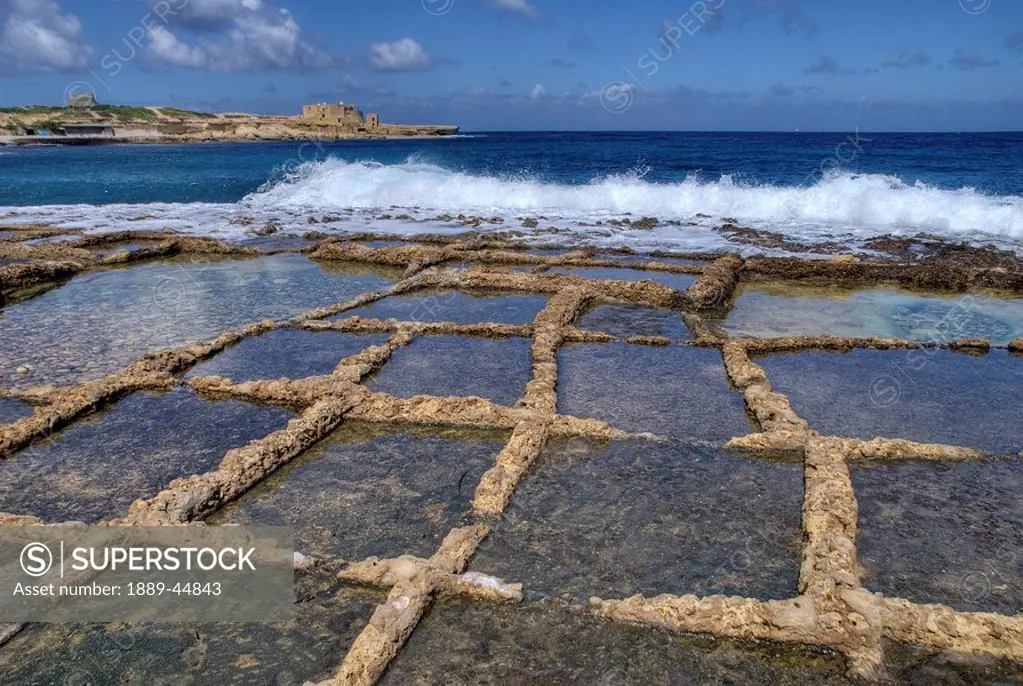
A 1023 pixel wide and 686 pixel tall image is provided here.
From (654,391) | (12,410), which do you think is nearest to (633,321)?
(654,391)

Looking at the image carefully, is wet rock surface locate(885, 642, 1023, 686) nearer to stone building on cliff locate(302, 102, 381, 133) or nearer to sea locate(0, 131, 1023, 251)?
sea locate(0, 131, 1023, 251)

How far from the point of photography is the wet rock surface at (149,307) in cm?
667

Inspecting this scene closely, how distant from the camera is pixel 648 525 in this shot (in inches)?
153

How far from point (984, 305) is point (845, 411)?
16.5 feet

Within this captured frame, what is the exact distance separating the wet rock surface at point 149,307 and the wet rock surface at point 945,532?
600 cm

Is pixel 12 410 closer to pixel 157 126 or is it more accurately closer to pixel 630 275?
pixel 630 275

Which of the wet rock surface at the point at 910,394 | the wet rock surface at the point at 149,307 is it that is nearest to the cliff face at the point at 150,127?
the wet rock surface at the point at 149,307

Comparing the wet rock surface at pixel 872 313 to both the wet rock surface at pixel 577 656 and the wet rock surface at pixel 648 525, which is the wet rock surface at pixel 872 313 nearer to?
the wet rock surface at pixel 648 525

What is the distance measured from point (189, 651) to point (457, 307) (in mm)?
6079

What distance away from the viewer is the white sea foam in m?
15.1

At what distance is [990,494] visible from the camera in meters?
4.25

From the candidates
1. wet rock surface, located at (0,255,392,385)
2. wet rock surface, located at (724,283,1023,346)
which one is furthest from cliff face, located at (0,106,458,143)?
wet rock surface, located at (724,283,1023,346)

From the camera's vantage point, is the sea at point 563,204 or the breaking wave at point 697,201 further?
the breaking wave at point 697,201

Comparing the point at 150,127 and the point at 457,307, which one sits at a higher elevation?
the point at 150,127
